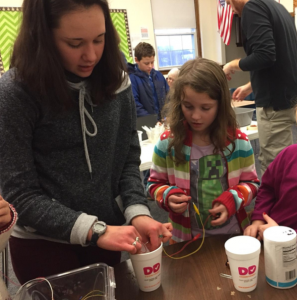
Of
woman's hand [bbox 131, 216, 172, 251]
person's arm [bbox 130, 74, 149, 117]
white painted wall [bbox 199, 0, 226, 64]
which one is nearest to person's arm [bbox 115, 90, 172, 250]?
woman's hand [bbox 131, 216, 172, 251]

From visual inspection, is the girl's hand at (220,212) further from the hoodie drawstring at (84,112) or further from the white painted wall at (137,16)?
the white painted wall at (137,16)

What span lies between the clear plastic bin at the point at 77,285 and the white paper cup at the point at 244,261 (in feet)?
1.01

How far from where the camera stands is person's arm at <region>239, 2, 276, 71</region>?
1.91 meters

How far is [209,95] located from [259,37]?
1.07 meters

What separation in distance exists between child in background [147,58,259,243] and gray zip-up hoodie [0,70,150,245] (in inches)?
8.4

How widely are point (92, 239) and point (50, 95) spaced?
41 cm

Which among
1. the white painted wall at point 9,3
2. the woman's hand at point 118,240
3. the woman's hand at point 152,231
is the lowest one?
the woman's hand at point 152,231

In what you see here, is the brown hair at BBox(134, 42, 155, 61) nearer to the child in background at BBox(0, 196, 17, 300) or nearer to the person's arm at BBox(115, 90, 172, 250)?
the person's arm at BBox(115, 90, 172, 250)

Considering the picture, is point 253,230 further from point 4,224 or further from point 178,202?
point 4,224

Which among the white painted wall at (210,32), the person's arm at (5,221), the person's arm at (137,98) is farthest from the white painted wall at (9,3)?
the person's arm at (5,221)

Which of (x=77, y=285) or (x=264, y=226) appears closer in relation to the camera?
(x=77, y=285)

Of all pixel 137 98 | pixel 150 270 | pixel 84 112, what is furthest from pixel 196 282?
pixel 137 98

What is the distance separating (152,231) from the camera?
0.85 meters

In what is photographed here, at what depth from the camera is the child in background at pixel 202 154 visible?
115 centimetres
